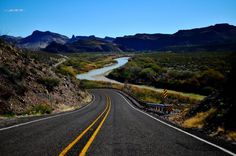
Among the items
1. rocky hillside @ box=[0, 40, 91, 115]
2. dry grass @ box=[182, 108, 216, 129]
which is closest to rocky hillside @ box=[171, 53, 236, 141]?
dry grass @ box=[182, 108, 216, 129]

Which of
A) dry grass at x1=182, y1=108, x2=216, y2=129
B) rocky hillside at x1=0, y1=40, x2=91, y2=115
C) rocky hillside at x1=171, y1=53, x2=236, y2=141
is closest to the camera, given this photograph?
rocky hillside at x1=171, y1=53, x2=236, y2=141

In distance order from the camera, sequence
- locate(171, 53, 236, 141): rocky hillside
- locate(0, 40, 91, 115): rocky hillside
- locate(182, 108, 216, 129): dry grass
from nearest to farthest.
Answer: locate(171, 53, 236, 141): rocky hillside
locate(182, 108, 216, 129): dry grass
locate(0, 40, 91, 115): rocky hillside

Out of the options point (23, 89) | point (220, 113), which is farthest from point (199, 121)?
point (23, 89)

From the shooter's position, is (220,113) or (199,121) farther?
(199,121)

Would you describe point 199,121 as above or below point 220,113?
below

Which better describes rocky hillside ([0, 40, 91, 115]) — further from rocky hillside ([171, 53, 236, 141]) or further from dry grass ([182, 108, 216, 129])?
rocky hillside ([171, 53, 236, 141])

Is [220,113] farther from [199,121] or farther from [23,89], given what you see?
[23,89]

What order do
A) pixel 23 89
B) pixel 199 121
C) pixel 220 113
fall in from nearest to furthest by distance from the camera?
pixel 220 113 < pixel 199 121 < pixel 23 89

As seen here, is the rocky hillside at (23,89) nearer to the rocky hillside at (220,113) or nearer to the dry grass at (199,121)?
the dry grass at (199,121)

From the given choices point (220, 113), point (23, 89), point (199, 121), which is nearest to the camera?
point (220, 113)

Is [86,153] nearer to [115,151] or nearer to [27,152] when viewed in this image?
[115,151]

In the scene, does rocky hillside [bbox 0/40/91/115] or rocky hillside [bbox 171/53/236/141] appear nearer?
rocky hillside [bbox 171/53/236/141]

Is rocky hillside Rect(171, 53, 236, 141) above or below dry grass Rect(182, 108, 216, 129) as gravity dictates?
above

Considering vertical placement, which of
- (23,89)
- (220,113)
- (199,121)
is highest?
(23,89)
